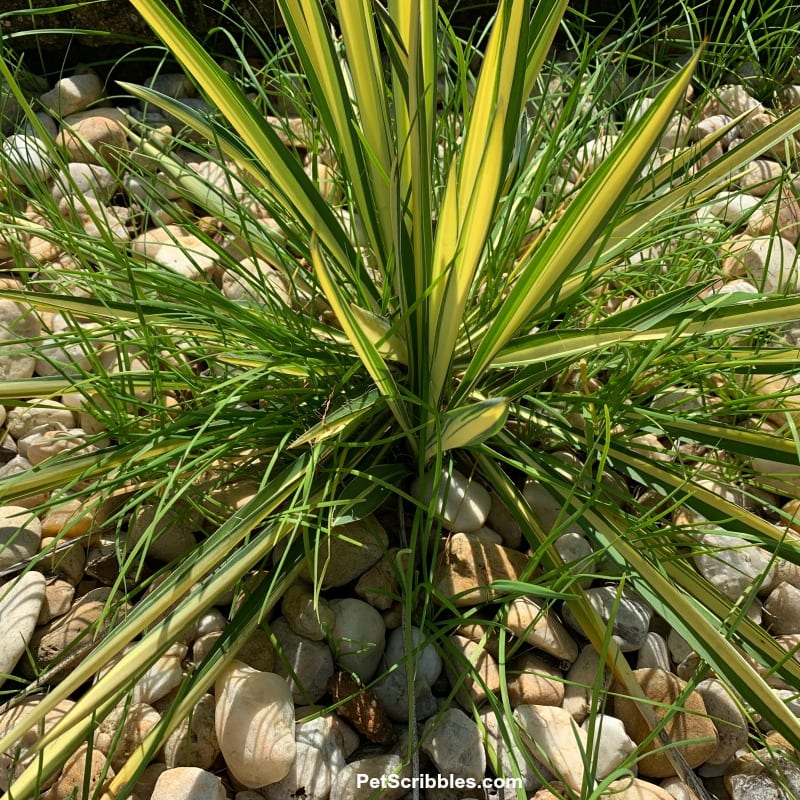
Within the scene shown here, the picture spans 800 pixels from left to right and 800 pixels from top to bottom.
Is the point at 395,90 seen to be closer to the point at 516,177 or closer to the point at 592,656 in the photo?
the point at 516,177

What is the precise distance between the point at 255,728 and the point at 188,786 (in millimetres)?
91

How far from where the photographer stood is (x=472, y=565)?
111 cm

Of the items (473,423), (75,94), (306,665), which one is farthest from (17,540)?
(75,94)

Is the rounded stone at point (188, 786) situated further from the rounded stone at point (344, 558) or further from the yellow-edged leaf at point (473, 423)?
the yellow-edged leaf at point (473, 423)

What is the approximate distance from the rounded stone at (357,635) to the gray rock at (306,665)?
0.7 inches

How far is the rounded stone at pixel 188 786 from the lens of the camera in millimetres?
915

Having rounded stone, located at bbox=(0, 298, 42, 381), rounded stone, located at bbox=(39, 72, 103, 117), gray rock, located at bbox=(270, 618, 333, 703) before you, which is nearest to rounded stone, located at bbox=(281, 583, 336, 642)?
gray rock, located at bbox=(270, 618, 333, 703)

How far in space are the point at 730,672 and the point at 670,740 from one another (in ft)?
0.46

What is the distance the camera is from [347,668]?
105 centimetres

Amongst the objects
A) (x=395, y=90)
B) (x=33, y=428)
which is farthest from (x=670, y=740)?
(x=33, y=428)

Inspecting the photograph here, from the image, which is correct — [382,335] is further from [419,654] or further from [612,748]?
[612,748]

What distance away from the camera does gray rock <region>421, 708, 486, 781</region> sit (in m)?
0.98

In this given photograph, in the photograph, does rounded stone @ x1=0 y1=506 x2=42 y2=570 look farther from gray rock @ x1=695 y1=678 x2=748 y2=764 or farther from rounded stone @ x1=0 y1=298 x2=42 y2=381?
gray rock @ x1=695 y1=678 x2=748 y2=764

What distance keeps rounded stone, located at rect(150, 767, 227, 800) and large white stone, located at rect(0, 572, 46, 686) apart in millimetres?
239
